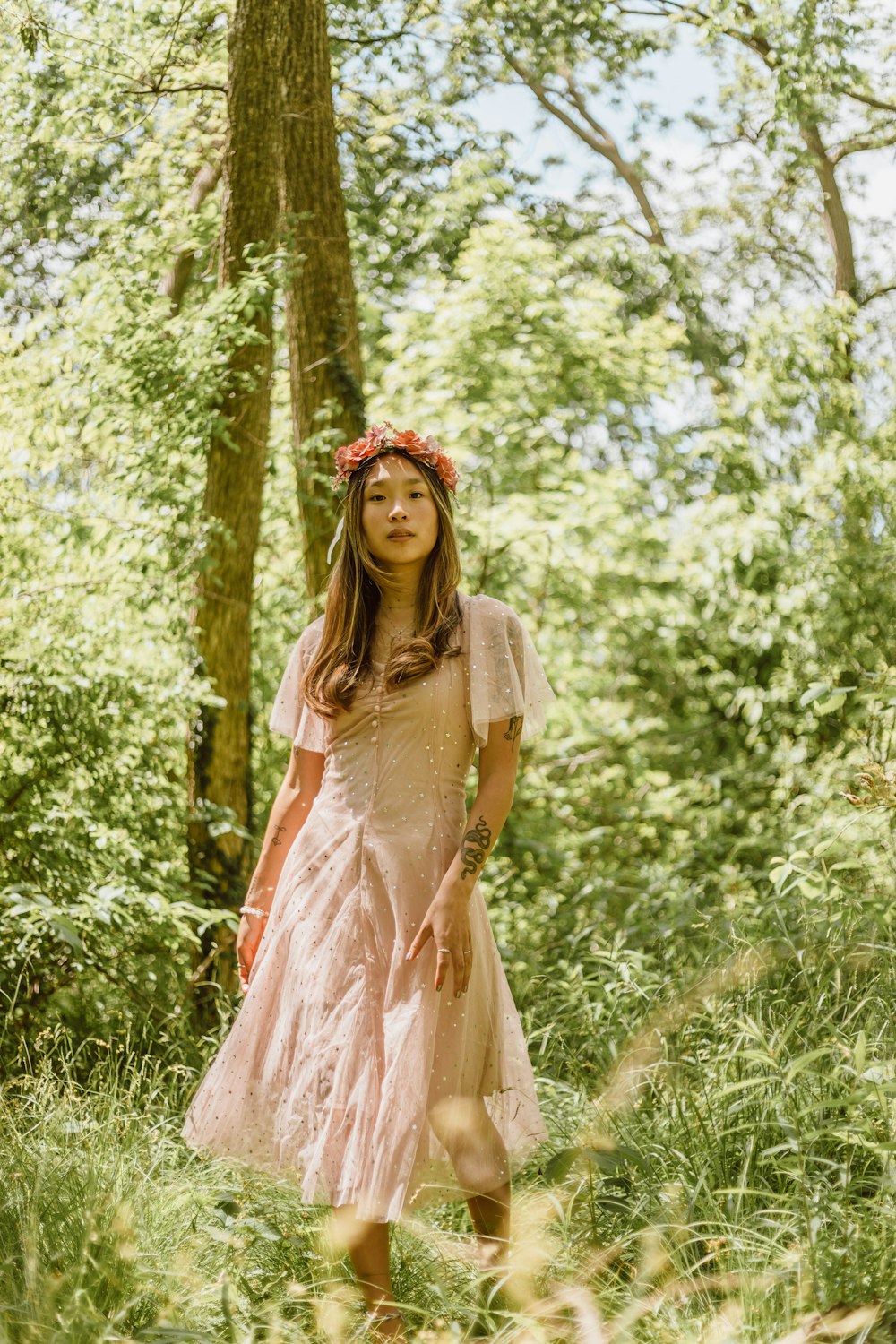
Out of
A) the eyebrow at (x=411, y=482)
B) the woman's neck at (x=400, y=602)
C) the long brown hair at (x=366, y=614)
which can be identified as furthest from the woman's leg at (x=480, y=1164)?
the eyebrow at (x=411, y=482)

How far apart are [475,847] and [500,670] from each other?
0.35m

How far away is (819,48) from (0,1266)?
659 cm

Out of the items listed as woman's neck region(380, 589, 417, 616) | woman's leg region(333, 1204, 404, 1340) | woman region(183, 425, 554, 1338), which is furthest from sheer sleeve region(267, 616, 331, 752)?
woman's leg region(333, 1204, 404, 1340)

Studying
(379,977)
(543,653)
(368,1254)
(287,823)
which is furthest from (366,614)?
(543,653)

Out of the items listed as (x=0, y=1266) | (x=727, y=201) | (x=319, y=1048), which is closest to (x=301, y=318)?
(x=319, y=1048)

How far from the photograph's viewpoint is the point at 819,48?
21.1 ft

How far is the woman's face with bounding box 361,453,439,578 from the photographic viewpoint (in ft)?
8.21

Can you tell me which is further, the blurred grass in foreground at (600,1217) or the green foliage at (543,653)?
the green foliage at (543,653)

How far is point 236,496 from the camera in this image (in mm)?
4375

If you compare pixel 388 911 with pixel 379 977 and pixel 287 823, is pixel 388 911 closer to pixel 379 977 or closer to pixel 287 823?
pixel 379 977

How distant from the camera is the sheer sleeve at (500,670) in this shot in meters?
2.41

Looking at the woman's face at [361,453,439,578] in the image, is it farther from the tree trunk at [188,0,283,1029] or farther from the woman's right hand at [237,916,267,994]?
the tree trunk at [188,0,283,1029]

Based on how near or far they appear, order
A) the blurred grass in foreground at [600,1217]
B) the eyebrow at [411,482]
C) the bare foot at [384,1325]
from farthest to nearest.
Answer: the eyebrow at [411,482]
the bare foot at [384,1325]
the blurred grass in foreground at [600,1217]

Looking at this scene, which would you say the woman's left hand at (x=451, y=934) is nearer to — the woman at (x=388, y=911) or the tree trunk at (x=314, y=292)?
the woman at (x=388, y=911)
